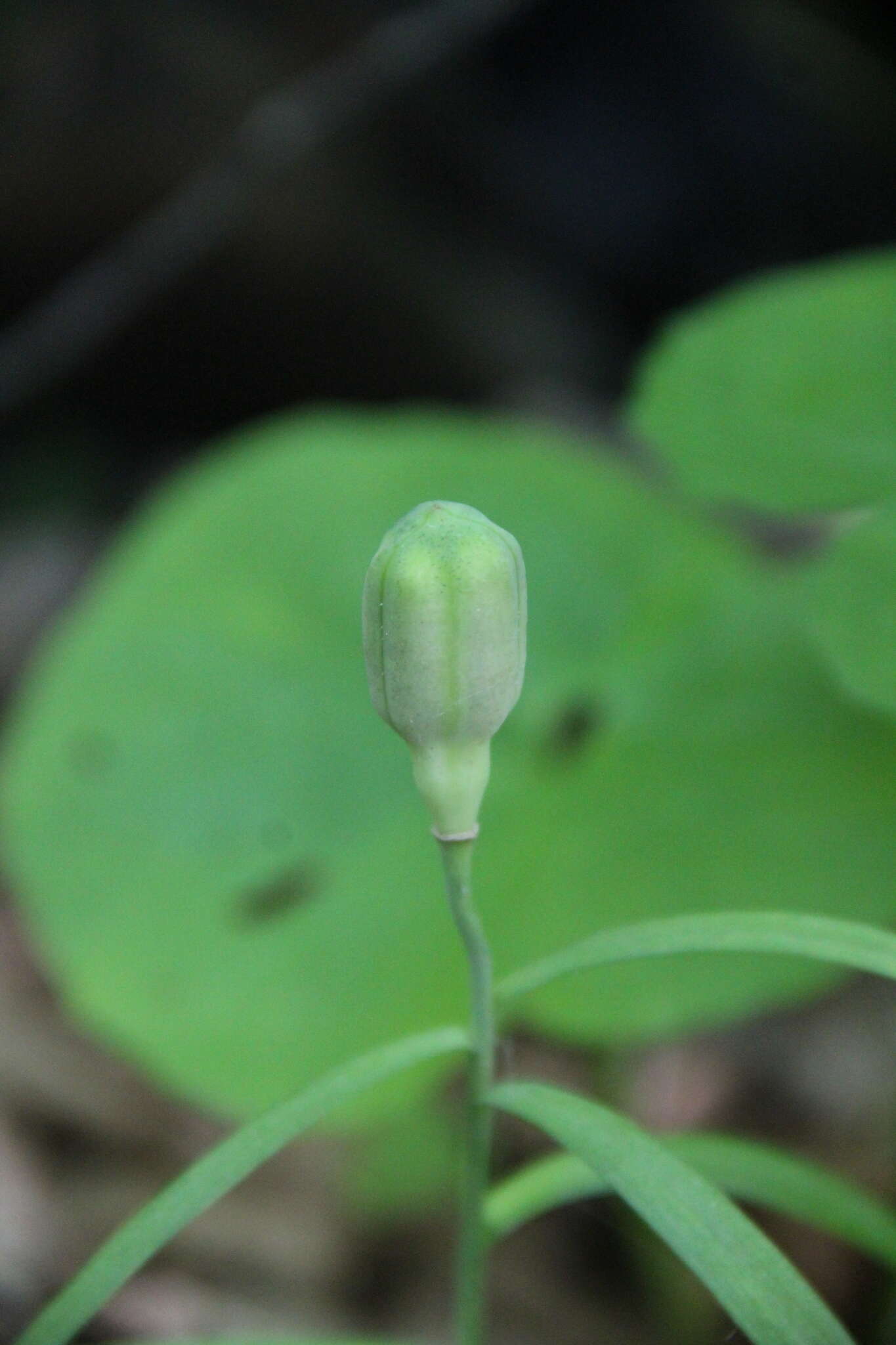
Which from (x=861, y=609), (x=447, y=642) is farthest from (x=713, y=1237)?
(x=861, y=609)

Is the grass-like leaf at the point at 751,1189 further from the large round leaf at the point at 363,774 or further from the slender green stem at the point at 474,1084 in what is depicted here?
the large round leaf at the point at 363,774

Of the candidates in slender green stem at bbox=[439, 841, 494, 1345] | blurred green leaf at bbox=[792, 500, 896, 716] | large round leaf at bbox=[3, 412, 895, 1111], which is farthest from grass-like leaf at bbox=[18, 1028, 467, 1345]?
large round leaf at bbox=[3, 412, 895, 1111]

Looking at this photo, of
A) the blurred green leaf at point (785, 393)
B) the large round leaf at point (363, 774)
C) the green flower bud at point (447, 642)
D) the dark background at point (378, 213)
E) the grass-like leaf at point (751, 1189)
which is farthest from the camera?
the dark background at point (378, 213)

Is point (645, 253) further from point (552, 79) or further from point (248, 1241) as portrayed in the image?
point (248, 1241)

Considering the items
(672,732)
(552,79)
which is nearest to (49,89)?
Result: (552,79)

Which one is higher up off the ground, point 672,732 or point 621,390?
point 621,390

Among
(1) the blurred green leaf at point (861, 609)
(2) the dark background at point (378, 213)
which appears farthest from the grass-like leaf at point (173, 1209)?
(2) the dark background at point (378, 213)
